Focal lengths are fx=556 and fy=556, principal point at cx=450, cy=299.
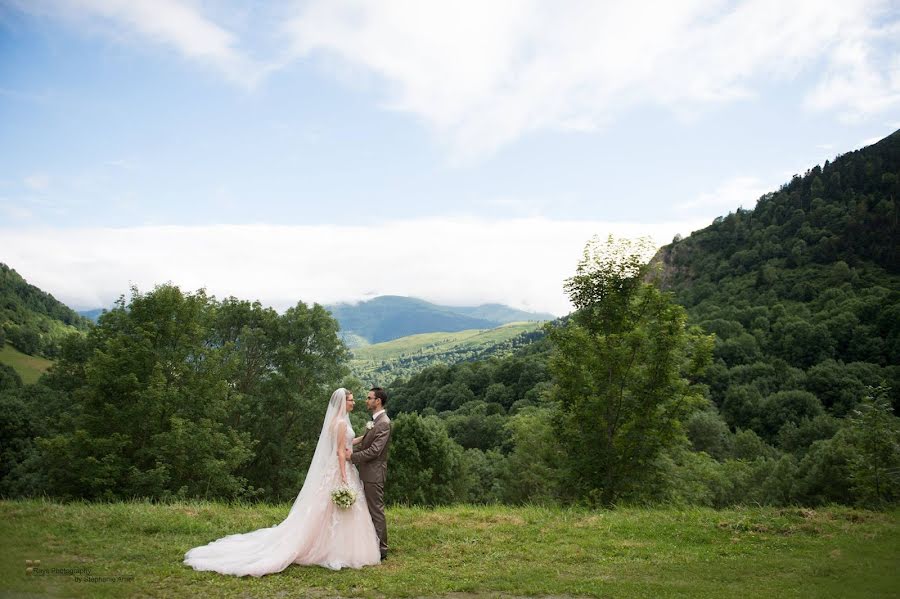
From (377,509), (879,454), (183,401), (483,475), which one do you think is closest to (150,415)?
(183,401)

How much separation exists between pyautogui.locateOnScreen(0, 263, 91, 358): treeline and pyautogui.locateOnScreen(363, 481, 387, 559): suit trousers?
376ft

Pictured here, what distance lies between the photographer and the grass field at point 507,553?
27.9ft

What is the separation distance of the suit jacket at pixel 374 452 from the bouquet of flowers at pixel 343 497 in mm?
542

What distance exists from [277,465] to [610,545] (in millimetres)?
31366

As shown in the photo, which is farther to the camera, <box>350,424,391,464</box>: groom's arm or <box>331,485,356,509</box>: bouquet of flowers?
<box>350,424,391,464</box>: groom's arm

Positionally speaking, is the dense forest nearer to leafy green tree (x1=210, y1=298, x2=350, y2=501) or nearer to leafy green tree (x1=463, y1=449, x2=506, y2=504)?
leafy green tree (x1=210, y1=298, x2=350, y2=501)

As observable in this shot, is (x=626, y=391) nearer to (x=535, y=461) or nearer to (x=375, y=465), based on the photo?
(x=375, y=465)

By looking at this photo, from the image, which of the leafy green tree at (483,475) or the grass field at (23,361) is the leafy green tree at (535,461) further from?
the grass field at (23,361)

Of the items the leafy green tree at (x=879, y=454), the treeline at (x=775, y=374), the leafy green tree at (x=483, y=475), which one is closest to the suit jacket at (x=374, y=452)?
the treeline at (x=775, y=374)

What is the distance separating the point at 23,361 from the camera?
11719 centimetres

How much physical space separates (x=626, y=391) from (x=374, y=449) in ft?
38.5

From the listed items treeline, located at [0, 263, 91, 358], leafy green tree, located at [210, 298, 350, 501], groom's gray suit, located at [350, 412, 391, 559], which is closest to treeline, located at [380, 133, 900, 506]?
groom's gray suit, located at [350, 412, 391, 559]

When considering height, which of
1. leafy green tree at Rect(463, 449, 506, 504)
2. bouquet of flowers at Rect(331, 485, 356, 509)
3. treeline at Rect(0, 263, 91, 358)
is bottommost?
leafy green tree at Rect(463, 449, 506, 504)

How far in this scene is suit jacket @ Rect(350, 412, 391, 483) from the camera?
10734mm
